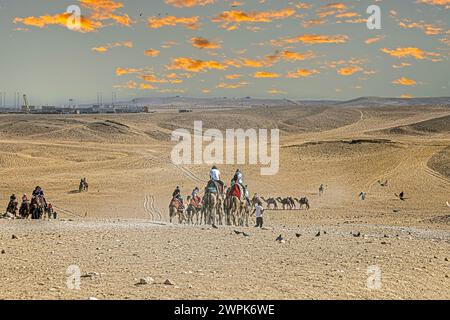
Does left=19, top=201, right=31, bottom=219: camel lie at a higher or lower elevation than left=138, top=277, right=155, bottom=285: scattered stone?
higher

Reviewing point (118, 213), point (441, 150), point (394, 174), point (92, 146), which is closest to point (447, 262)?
point (118, 213)

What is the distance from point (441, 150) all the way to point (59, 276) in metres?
55.4

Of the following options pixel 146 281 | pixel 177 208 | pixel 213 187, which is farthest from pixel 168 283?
pixel 177 208

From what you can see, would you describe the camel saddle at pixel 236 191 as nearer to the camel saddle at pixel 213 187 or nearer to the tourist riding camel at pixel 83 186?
the camel saddle at pixel 213 187

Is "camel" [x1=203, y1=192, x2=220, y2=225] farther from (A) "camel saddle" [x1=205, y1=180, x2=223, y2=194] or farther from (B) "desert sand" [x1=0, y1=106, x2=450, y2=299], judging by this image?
(B) "desert sand" [x1=0, y1=106, x2=450, y2=299]

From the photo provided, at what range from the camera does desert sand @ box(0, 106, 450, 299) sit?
11.8 metres

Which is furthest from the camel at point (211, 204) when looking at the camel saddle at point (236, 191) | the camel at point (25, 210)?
the camel at point (25, 210)

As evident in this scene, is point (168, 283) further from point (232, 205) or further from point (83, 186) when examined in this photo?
point (83, 186)

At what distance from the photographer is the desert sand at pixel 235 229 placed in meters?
11.8

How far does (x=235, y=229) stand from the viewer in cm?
1970

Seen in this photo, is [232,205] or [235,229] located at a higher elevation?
[232,205]

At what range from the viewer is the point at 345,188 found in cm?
4494

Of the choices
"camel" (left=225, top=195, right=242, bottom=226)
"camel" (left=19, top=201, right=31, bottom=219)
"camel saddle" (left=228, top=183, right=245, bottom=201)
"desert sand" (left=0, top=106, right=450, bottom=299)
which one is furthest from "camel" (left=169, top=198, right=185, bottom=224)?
"camel" (left=19, top=201, right=31, bottom=219)
